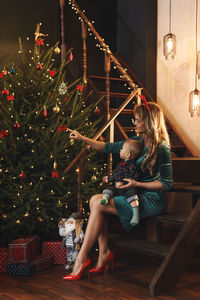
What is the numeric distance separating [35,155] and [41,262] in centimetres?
88

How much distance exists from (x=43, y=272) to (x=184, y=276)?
3.46ft

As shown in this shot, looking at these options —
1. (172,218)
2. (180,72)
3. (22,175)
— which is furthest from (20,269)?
(180,72)

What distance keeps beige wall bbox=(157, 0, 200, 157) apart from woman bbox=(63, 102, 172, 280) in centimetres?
200

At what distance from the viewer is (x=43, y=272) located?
3031mm

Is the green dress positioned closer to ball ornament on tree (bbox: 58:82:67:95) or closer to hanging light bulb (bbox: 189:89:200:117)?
ball ornament on tree (bbox: 58:82:67:95)

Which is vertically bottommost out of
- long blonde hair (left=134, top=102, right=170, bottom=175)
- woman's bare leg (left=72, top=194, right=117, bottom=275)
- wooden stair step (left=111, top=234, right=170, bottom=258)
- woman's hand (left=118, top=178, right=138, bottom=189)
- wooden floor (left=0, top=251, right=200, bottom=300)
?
wooden floor (left=0, top=251, right=200, bottom=300)

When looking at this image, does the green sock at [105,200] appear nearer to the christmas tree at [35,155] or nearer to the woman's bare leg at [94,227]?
the woman's bare leg at [94,227]

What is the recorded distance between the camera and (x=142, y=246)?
9.18ft

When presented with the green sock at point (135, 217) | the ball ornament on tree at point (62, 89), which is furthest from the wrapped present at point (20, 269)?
the ball ornament on tree at point (62, 89)

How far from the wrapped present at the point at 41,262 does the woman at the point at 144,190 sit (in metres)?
0.35

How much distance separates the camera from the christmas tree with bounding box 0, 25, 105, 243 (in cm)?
326

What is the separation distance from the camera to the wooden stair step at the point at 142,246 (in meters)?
2.65

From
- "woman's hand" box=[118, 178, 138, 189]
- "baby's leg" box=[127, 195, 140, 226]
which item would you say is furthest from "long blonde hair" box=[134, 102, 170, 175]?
"baby's leg" box=[127, 195, 140, 226]

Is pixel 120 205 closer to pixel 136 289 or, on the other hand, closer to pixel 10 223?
pixel 136 289
